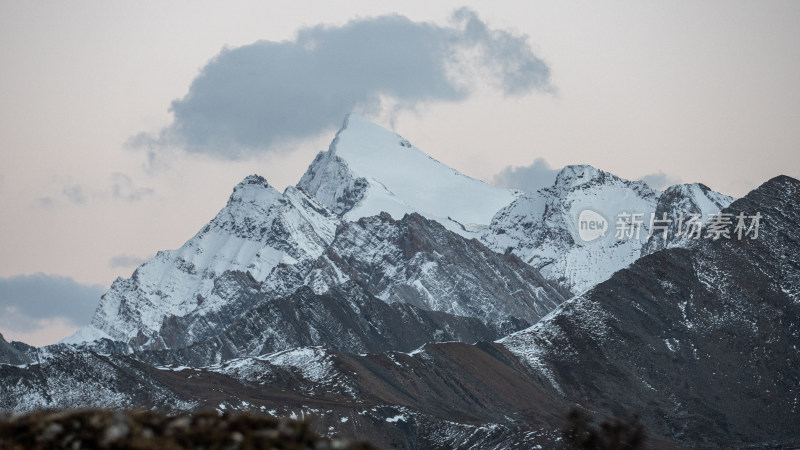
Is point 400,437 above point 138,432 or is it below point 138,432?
above

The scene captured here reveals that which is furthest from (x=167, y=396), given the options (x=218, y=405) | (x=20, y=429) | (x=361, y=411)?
(x=20, y=429)

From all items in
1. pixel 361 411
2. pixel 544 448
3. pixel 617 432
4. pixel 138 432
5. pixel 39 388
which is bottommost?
pixel 617 432

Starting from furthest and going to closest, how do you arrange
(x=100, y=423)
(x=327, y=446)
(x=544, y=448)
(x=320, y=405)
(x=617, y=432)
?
(x=320, y=405)
(x=544, y=448)
(x=617, y=432)
(x=100, y=423)
(x=327, y=446)

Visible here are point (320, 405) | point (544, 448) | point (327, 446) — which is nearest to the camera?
point (327, 446)

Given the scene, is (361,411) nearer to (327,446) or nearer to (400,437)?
(400,437)

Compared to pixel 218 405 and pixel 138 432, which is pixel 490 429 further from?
pixel 138 432

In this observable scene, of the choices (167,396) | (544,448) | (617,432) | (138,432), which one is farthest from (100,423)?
(167,396)

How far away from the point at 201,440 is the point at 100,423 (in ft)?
10.7

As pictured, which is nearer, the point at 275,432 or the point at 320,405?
the point at 275,432

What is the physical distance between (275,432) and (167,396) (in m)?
166

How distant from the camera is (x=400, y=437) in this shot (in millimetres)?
189750

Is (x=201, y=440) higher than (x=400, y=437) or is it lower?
lower

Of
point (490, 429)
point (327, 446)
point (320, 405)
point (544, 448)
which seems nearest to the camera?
point (327, 446)

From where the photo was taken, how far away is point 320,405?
198125 mm
